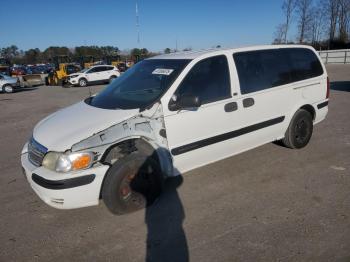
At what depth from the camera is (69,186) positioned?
9.71ft

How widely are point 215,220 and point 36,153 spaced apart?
80.2 inches

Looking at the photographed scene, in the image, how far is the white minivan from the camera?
306 cm

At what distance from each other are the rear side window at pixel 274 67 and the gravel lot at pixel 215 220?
47.9 inches

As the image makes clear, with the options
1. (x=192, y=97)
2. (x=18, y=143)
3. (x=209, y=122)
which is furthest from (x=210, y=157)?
(x=18, y=143)

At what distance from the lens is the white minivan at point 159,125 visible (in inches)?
120

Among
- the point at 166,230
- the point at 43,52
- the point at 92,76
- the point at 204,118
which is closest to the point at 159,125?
the point at 204,118

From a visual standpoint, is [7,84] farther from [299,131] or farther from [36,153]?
[299,131]

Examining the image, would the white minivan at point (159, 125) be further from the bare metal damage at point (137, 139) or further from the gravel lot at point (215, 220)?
the gravel lot at point (215, 220)

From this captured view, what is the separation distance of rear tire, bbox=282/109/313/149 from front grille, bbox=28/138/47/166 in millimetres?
3559

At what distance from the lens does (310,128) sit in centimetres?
509

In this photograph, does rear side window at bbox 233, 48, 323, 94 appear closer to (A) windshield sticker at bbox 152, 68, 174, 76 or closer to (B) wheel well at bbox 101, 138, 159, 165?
(A) windshield sticker at bbox 152, 68, 174, 76

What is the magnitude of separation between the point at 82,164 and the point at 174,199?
4.09ft

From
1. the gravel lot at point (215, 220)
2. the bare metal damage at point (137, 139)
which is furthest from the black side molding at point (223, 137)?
the gravel lot at point (215, 220)

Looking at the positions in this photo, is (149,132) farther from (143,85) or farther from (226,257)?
(226,257)
